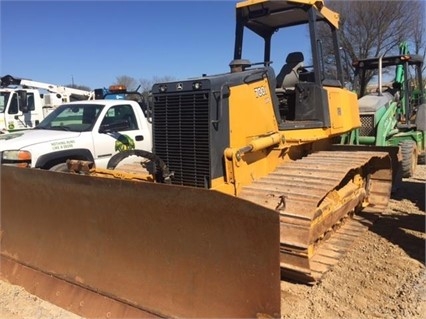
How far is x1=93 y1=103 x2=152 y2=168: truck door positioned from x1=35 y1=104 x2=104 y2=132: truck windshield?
184mm

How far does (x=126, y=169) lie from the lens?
5.68 meters

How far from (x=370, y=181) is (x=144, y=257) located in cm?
398

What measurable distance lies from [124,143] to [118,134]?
0.62ft

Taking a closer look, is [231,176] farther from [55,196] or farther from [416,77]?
[416,77]

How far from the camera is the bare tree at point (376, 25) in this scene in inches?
1027

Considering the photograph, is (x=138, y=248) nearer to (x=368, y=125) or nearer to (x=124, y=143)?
(x=124, y=143)

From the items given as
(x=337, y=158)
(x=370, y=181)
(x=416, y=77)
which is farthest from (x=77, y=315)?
(x=416, y=77)

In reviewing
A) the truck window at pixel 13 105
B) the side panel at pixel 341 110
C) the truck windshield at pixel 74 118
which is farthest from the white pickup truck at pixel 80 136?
the truck window at pixel 13 105

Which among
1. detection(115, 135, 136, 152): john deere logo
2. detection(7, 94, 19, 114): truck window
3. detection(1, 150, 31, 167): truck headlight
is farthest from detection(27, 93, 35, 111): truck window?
detection(1, 150, 31, 167): truck headlight

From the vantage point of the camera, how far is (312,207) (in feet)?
12.1

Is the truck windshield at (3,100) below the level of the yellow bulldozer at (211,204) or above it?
above

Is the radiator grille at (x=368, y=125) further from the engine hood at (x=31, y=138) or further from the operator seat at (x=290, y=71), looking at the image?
the engine hood at (x=31, y=138)

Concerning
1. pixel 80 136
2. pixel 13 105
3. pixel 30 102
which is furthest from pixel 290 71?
pixel 30 102

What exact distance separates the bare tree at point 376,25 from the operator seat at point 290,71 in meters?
22.0
